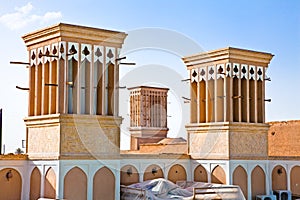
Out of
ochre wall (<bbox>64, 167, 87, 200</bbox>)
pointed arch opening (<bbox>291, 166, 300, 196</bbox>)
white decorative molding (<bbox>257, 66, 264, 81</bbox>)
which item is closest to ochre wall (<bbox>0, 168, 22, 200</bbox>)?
ochre wall (<bbox>64, 167, 87, 200</bbox>)

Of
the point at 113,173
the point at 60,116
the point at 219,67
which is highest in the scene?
Result: the point at 219,67

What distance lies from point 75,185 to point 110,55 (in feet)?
11.2

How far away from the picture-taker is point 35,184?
13.0m

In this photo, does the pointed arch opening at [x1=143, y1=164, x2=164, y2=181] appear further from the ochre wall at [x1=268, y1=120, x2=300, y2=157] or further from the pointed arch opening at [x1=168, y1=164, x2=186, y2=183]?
the ochre wall at [x1=268, y1=120, x2=300, y2=157]

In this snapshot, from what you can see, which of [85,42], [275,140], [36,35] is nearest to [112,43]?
[85,42]

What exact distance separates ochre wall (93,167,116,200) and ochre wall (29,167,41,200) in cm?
135

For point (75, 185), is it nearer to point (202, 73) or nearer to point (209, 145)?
point (209, 145)

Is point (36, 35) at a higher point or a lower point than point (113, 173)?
higher

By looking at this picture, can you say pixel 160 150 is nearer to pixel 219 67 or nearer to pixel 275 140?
pixel 275 140

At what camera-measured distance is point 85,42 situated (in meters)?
13.2

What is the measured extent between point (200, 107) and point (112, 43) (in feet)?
14.8

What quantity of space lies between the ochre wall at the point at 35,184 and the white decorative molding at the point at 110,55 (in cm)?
326

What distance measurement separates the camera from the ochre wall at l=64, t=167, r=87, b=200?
12508 millimetres

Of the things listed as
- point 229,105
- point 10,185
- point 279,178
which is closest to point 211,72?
point 229,105
